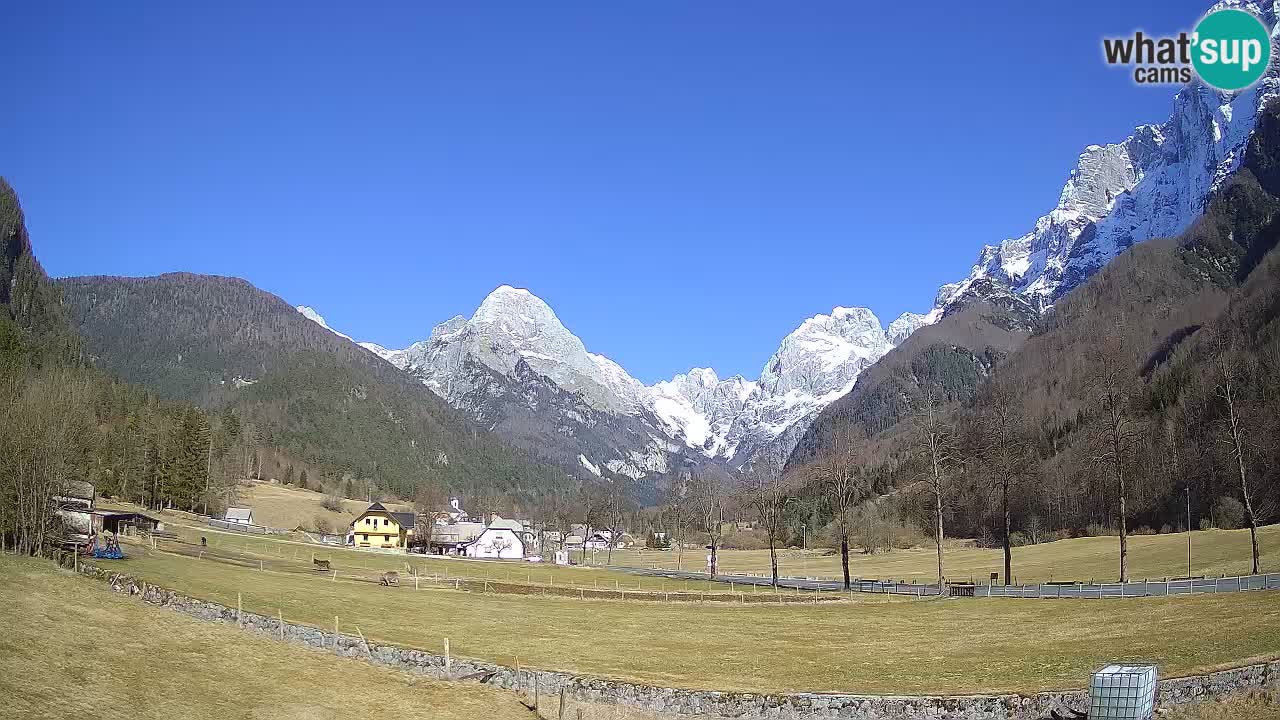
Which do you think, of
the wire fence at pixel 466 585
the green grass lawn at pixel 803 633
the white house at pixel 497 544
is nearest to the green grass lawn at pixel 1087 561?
the green grass lawn at pixel 803 633

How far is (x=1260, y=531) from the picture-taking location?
3570 inches

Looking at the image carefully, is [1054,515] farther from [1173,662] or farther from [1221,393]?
[1173,662]

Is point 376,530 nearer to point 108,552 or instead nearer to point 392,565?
point 392,565

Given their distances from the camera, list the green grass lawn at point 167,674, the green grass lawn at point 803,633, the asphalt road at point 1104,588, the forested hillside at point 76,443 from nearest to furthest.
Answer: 1. the green grass lawn at point 167,674
2. the green grass lawn at point 803,633
3. the asphalt road at point 1104,588
4. the forested hillside at point 76,443

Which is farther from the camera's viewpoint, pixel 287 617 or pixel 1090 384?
pixel 1090 384

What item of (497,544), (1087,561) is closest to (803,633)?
(1087,561)

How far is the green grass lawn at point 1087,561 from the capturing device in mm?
81062

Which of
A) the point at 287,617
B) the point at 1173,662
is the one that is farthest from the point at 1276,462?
the point at 287,617

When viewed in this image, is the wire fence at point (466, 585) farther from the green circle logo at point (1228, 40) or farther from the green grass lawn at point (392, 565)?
the green circle logo at point (1228, 40)

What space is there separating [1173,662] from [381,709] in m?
31.9

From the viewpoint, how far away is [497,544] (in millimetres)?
192125

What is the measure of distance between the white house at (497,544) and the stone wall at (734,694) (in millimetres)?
140087

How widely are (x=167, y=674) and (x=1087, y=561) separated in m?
95.6

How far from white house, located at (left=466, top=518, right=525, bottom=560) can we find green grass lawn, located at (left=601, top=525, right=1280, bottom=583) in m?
42.9
